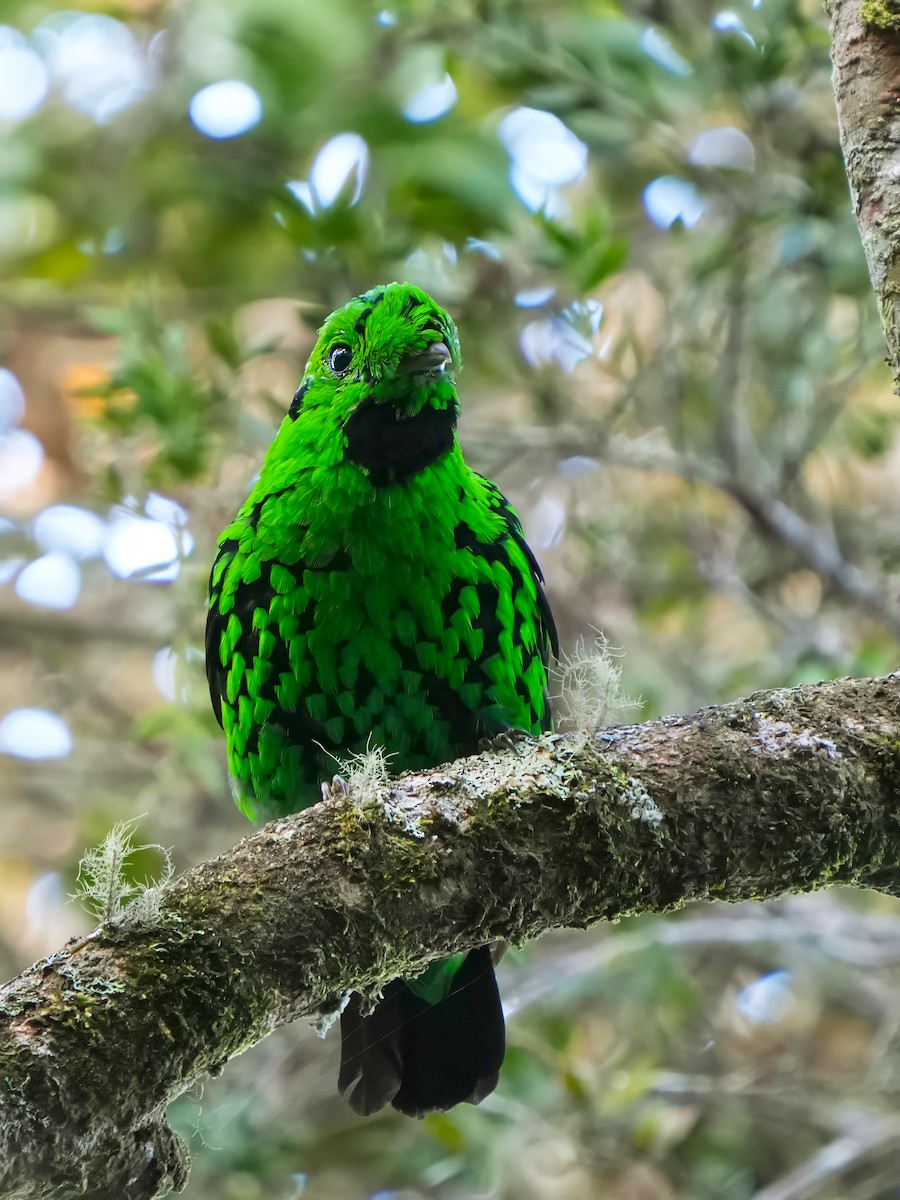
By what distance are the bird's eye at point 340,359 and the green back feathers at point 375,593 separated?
29 mm

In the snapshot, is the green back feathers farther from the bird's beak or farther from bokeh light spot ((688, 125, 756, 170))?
bokeh light spot ((688, 125, 756, 170))

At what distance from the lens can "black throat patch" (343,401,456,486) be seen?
319cm

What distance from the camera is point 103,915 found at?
1887mm

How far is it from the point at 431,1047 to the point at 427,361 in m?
1.64

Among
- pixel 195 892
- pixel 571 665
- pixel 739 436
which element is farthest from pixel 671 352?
pixel 195 892

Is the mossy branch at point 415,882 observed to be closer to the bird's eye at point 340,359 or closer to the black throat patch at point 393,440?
the black throat patch at point 393,440

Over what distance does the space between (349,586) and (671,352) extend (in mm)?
2041

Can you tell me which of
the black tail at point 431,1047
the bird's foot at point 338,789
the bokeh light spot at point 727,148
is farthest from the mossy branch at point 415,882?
the bokeh light spot at point 727,148

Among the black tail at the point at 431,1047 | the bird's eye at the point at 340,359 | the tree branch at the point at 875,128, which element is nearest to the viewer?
the tree branch at the point at 875,128

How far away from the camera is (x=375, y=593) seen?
307 centimetres

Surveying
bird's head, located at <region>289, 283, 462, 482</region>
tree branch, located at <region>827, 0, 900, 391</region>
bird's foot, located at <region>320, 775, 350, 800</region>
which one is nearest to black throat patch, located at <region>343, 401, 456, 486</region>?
bird's head, located at <region>289, 283, 462, 482</region>

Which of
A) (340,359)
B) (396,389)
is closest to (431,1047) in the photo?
(396,389)

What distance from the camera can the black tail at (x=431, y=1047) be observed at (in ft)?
9.93

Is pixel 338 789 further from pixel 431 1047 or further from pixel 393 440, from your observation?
pixel 393 440
